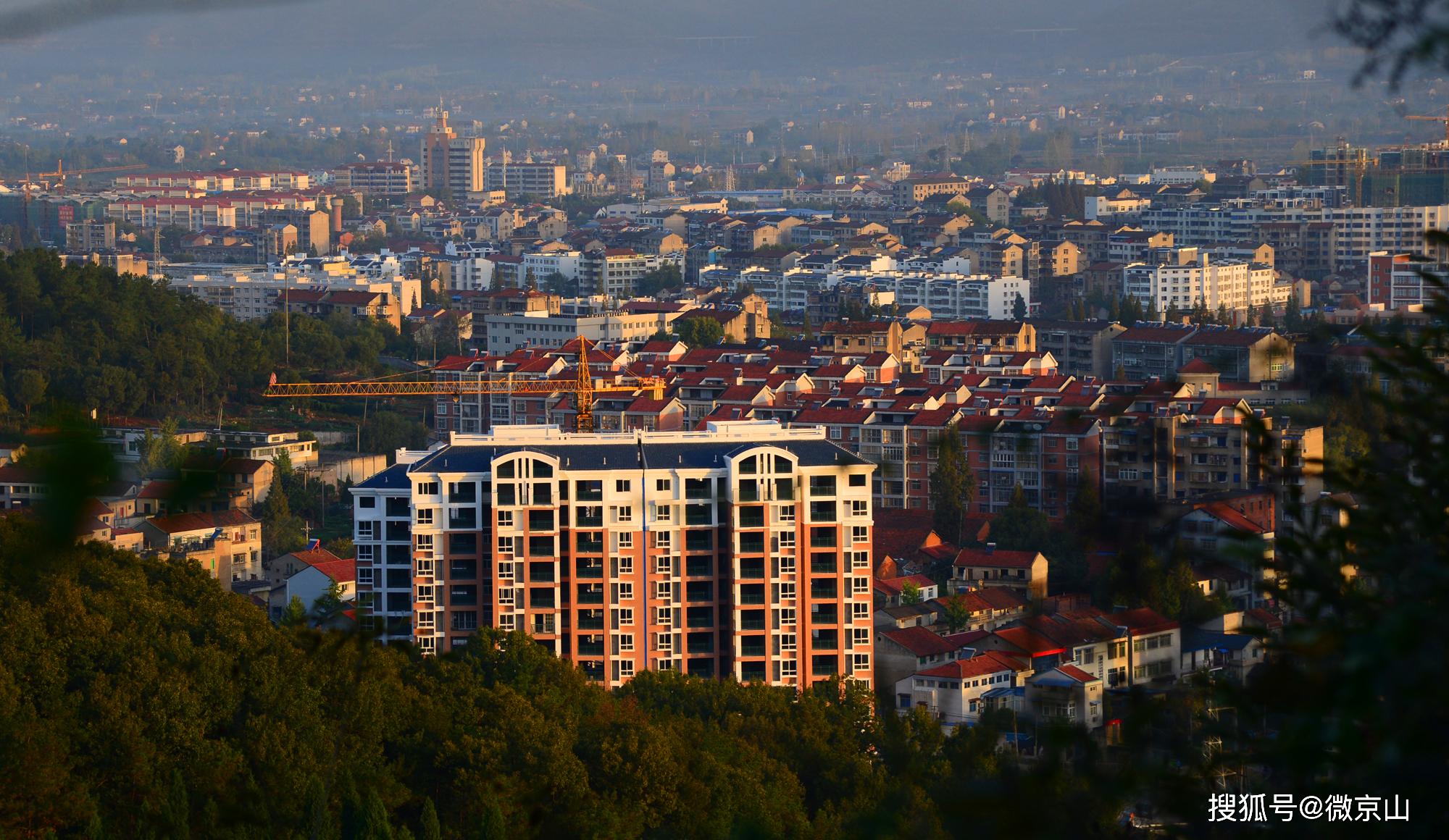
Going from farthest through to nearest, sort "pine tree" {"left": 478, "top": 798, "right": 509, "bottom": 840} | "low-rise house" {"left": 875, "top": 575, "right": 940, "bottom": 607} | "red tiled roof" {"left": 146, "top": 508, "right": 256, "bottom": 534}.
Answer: "red tiled roof" {"left": 146, "top": 508, "right": 256, "bottom": 534}, "low-rise house" {"left": 875, "top": 575, "right": 940, "bottom": 607}, "pine tree" {"left": 478, "top": 798, "right": 509, "bottom": 840}

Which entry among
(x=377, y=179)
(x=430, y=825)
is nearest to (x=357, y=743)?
(x=430, y=825)

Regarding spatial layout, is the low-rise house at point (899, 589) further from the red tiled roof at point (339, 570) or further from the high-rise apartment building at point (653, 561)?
the red tiled roof at point (339, 570)

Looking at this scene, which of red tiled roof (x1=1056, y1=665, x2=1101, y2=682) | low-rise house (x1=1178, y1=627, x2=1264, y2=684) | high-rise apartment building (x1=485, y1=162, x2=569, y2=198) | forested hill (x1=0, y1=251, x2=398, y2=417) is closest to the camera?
low-rise house (x1=1178, y1=627, x2=1264, y2=684)

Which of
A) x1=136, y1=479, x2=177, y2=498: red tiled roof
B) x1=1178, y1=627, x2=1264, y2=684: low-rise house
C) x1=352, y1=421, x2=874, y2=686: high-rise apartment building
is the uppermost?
x1=136, y1=479, x2=177, y2=498: red tiled roof

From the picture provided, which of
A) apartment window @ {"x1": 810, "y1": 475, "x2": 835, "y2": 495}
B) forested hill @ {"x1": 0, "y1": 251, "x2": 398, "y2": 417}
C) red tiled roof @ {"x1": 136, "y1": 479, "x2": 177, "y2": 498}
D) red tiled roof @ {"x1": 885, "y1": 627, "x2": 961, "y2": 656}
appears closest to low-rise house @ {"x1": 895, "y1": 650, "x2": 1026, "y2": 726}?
red tiled roof @ {"x1": 885, "y1": 627, "x2": 961, "y2": 656}

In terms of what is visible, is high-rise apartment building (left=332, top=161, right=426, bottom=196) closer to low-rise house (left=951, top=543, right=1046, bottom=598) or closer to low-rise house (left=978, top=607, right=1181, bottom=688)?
low-rise house (left=951, top=543, right=1046, bottom=598)

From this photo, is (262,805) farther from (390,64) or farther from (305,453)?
(390,64)

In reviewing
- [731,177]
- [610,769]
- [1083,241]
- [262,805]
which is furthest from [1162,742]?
[731,177]
